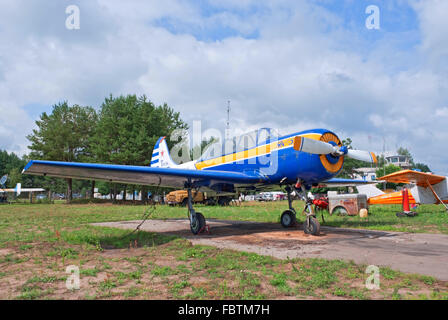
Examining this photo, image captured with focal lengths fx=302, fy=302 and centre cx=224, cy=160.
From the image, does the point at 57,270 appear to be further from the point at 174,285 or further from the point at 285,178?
the point at 285,178

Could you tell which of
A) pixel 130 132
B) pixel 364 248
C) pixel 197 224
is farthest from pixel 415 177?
pixel 130 132

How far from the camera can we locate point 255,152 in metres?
9.46

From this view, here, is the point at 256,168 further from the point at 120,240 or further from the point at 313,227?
the point at 120,240

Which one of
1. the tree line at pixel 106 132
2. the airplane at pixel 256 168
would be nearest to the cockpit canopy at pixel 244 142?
the airplane at pixel 256 168

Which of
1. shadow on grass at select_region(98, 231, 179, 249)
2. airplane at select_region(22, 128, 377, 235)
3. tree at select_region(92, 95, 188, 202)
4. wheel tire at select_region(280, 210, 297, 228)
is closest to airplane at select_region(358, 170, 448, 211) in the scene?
wheel tire at select_region(280, 210, 297, 228)

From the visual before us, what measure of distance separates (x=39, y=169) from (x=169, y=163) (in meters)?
8.00

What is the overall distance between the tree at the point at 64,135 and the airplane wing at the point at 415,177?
36640 mm

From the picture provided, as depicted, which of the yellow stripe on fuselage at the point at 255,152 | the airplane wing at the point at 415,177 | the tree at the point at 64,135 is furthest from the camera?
the tree at the point at 64,135

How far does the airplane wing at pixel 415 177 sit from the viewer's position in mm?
14984

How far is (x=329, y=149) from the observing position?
8.02m

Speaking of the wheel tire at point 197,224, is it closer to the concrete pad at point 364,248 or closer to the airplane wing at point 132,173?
the concrete pad at point 364,248

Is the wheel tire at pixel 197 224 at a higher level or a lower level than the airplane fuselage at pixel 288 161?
lower

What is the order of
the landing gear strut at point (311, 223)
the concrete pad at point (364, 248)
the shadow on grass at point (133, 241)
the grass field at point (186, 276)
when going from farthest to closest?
the landing gear strut at point (311, 223), the shadow on grass at point (133, 241), the concrete pad at point (364, 248), the grass field at point (186, 276)

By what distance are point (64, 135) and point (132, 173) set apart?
1517 inches
